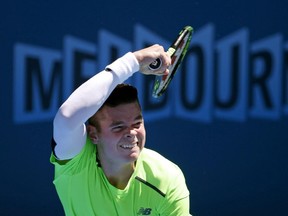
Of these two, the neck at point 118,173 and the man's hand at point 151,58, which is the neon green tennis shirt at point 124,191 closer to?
the neck at point 118,173

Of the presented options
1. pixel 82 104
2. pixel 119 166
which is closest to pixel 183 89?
pixel 119 166

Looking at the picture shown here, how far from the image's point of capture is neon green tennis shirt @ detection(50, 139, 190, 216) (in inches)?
139

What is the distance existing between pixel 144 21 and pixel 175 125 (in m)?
0.81

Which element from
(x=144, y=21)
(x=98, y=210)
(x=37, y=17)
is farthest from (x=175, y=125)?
(x=98, y=210)

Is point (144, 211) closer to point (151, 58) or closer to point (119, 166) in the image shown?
point (119, 166)

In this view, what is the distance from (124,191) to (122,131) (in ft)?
1.03

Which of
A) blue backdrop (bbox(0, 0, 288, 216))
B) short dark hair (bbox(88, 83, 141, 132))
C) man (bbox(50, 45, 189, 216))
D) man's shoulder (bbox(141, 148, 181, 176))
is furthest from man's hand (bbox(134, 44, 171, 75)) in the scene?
blue backdrop (bbox(0, 0, 288, 216))

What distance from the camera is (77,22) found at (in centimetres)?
580

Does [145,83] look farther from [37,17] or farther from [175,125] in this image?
[37,17]

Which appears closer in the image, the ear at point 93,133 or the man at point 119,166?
the man at point 119,166

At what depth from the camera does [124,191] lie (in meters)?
3.60

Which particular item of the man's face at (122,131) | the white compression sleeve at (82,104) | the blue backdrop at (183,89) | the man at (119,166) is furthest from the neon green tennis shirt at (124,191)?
the blue backdrop at (183,89)

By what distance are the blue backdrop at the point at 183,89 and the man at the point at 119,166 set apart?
88.0 inches

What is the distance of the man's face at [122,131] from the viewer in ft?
11.3
